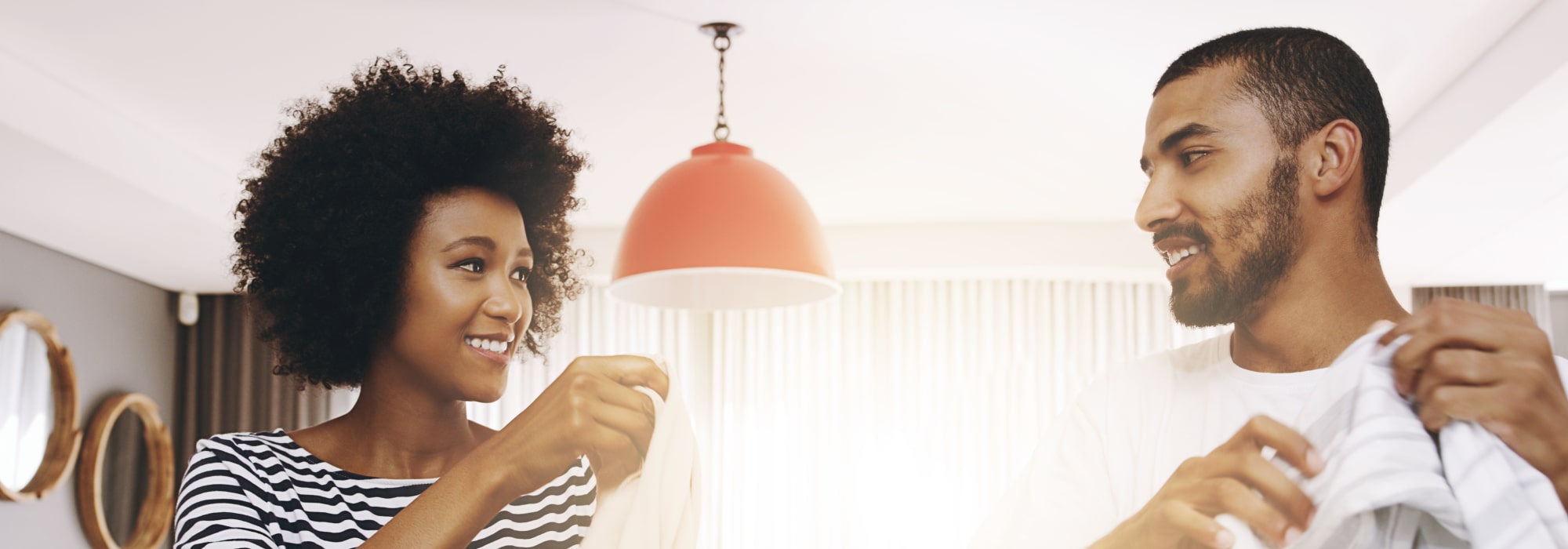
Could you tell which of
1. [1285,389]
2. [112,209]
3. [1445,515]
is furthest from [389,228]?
[112,209]

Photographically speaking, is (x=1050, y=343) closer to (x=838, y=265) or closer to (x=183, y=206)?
(x=838, y=265)

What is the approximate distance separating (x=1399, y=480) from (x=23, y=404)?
15.4ft

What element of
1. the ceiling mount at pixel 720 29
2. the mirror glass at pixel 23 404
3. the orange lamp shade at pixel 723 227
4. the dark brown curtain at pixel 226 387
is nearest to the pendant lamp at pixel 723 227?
the orange lamp shade at pixel 723 227

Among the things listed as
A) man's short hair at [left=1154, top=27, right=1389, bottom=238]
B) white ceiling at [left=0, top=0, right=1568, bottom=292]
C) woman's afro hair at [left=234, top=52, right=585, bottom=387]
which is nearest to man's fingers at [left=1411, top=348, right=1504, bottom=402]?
man's short hair at [left=1154, top=27, right=1389, bottom=238]

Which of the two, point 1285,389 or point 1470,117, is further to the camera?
point 1470,117

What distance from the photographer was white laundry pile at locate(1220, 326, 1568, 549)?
31.3 inches

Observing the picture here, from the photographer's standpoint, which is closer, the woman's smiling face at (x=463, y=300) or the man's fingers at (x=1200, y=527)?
the man's fingers at (x=1200, y=527)

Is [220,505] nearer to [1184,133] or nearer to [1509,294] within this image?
[1184,133]

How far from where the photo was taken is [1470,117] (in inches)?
122

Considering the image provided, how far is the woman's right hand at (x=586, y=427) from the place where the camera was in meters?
0.95

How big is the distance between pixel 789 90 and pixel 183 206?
2.12 m

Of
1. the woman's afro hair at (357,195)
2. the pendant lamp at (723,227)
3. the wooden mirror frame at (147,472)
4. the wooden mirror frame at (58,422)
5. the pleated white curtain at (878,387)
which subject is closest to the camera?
the woman's afro hair at (357,195)

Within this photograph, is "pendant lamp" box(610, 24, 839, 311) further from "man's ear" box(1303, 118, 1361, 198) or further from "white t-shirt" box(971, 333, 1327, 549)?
"man's ear" box(1303, 118, 1361, 198)

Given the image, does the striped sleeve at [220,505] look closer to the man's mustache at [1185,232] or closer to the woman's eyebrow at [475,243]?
the woman's eyebrow at [475,243]
